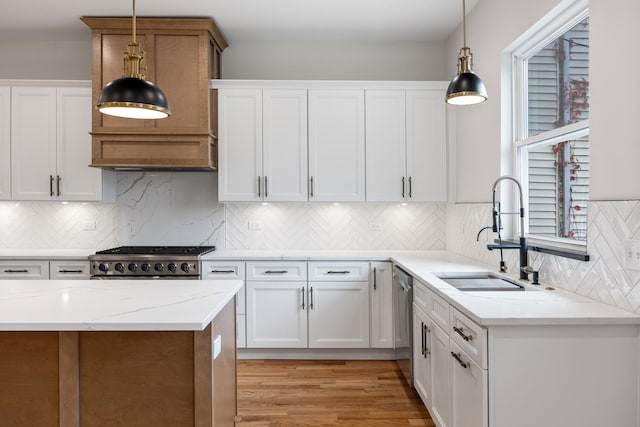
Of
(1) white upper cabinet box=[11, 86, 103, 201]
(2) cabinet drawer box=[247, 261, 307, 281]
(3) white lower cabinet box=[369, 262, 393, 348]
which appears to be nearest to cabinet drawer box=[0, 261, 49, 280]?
(1) white upper cabinet box=[11, 86, 103, 201]

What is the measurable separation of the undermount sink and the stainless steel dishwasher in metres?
0.29

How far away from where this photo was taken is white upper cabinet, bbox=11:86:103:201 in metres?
3.92

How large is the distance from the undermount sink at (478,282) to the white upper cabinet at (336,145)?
1.36 metres

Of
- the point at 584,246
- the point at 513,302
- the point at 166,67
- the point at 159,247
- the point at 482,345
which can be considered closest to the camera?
the point at 482,345

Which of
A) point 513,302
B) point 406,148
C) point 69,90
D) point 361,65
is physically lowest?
point 513,302

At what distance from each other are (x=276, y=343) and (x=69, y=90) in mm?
2934

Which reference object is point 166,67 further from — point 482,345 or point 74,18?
point 482,345

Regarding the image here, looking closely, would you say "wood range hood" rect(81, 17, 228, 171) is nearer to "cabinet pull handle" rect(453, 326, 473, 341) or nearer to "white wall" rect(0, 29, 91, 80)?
"white wall" rect(0, 29, 91, 80)

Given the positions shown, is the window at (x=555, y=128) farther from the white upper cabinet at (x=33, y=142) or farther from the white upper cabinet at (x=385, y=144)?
the white upper cabinet at (x=33, y=142)

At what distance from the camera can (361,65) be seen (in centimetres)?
438

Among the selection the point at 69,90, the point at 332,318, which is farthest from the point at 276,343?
the point at 69,90

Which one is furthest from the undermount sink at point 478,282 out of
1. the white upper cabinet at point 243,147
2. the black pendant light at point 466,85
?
the white upper cabinet at point 243,147

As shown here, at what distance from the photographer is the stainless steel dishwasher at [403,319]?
3.05 meters

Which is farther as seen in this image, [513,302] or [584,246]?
[584,246]
